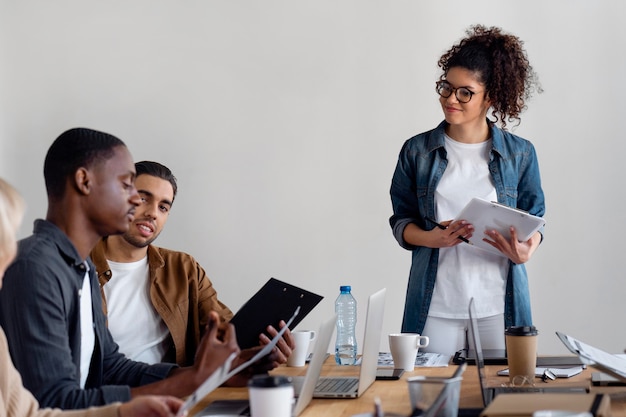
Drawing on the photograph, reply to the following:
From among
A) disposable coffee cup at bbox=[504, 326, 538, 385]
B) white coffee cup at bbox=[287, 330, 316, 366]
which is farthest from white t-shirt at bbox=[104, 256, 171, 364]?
disposable coffee cup at bbox=[504, 326, 538, 385]

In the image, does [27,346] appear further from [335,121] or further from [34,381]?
[335,121]

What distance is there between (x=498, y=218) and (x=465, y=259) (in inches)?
9.7

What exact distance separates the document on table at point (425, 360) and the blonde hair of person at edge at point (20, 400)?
3.07ft

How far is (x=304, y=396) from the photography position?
5.56 feet

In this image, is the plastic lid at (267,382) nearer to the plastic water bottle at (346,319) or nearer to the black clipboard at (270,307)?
the black clipboard at (270,307)

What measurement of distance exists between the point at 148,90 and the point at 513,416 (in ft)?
9.05

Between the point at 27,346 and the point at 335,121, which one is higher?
the point at 335,121

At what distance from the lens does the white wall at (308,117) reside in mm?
3408

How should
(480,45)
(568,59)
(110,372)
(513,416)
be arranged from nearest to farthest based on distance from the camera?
(513,416) → (110,372) → (480,45) → (568,59)

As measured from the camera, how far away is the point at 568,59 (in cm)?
342

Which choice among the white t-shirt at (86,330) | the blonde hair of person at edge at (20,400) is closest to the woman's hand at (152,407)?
the blonde hair of person at edge at (20,400)

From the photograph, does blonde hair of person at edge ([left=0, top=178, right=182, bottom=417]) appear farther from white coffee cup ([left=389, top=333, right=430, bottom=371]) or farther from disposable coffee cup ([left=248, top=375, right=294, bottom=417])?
white coffee cup ([left=389, top=333, right=430, bottom=371])

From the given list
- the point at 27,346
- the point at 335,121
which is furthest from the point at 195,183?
the point at 27,346

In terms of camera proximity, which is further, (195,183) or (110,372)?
(195,183)
